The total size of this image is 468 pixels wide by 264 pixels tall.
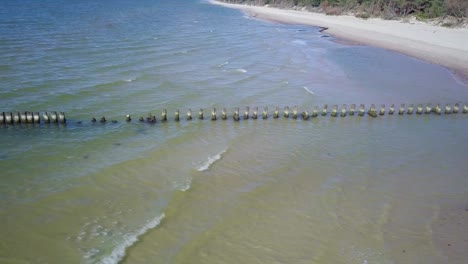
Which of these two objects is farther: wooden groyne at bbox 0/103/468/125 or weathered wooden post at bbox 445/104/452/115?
weathered wooden post at bbox 445/104/452/115

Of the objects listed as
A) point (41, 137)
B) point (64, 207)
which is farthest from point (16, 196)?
point (41, 137)

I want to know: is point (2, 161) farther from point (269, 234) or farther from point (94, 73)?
point (94, 73)

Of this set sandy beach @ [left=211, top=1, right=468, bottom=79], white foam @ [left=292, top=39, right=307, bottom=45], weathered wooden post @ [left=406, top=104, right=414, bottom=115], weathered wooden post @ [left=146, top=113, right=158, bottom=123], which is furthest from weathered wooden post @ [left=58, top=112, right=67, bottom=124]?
white foam @ [left=292, top=39, right=307, bottom=45]

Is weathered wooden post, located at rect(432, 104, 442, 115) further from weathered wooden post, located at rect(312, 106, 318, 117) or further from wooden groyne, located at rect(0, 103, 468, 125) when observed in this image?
weathered wooden post, located at rect(312, 106, 318, 117)

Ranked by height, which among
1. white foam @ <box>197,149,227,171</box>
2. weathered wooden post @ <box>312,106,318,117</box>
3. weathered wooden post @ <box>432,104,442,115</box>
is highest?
weathered wooden post @ <box>432,104,442,115</box>

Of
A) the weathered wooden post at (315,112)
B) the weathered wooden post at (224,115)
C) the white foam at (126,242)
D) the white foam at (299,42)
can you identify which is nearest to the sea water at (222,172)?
the white foam at (126,242)
